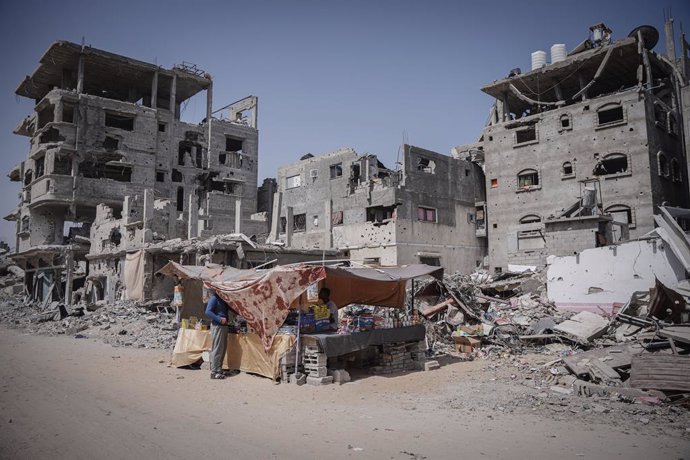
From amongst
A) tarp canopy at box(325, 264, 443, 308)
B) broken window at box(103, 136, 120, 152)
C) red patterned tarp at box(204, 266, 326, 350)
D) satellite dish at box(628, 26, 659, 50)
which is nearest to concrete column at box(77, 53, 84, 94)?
broken window at box(103, 136, 120, 152)

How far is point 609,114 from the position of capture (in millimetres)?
29484

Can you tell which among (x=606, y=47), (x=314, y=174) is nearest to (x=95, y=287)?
(x=314, y=174)

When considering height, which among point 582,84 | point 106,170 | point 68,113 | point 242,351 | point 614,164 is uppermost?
point 68,113

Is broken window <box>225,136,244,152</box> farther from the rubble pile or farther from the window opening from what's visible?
the window opening

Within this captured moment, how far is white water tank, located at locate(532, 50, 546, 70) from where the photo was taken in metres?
32.0

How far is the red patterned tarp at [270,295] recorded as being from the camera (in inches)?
352

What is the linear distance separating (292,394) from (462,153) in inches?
1342

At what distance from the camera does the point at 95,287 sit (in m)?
26.2

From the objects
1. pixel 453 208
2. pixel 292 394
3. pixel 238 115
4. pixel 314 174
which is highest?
→ pixel 238 115

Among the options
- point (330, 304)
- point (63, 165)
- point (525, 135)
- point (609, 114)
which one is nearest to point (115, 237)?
point (63, 165)

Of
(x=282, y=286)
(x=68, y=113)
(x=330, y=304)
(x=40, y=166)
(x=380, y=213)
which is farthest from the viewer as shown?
(x=40, y=166)

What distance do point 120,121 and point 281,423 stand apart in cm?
4160

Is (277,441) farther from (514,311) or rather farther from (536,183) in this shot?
(536,183)

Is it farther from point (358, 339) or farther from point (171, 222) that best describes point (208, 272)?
point (171, 222)
